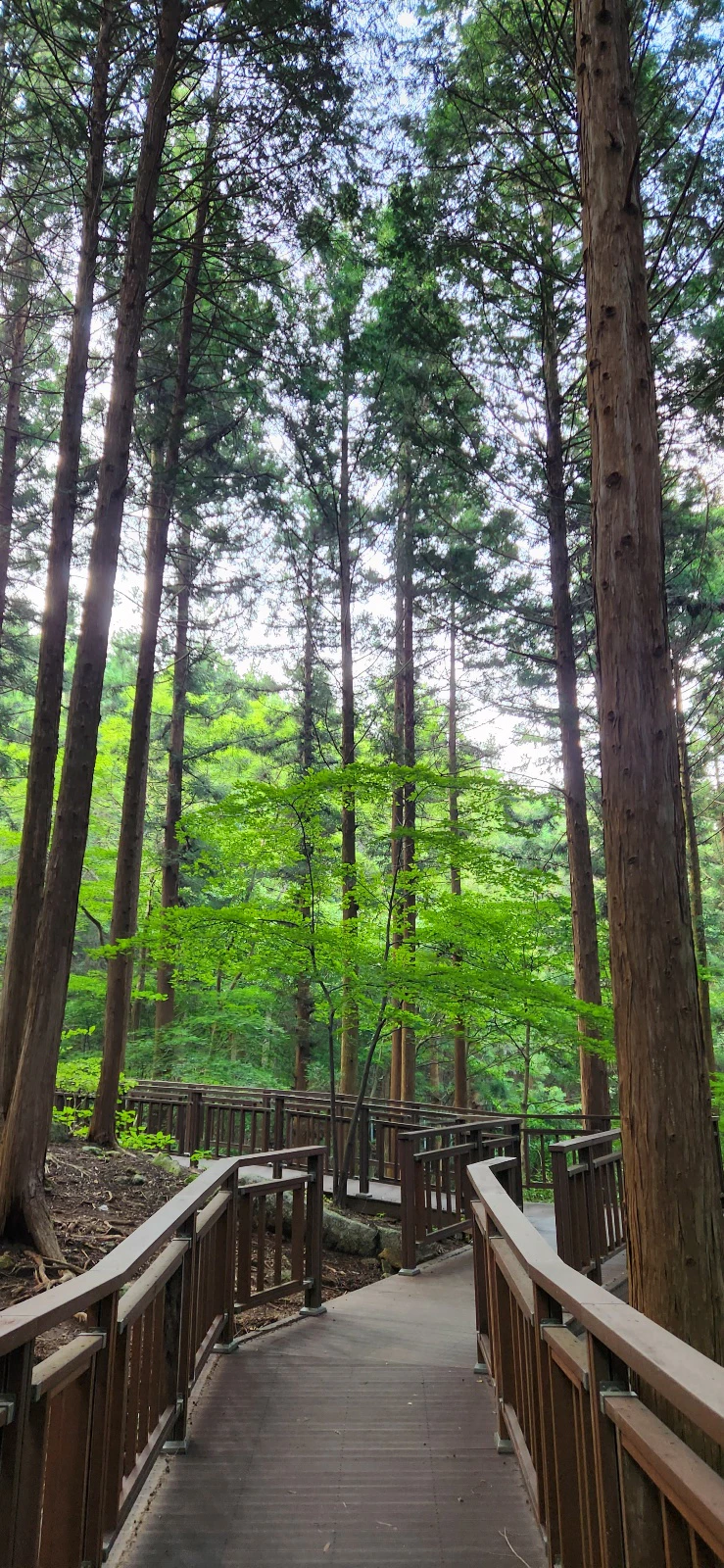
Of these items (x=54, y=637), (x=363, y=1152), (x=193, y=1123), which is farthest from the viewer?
(x=193, y=1123)

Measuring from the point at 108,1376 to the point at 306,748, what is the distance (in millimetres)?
16216

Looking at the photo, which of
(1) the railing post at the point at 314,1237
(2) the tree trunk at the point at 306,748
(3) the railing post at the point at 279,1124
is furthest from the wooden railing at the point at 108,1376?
(2) the tree trunk at the point at 306,748

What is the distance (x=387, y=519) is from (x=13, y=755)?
988cm

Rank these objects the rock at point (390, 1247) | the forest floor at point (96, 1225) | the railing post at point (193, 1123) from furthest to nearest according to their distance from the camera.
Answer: the railing post at point (193, 1123) → the rock at point (390, 1247) → the forest floor at point (96, 1225)

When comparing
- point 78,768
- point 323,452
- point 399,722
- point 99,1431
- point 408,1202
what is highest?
point 323,452

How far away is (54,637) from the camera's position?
24.9 ft

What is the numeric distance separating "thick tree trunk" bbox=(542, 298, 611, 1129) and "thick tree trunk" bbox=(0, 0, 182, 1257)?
15.7ft

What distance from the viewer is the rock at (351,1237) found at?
8203 mm

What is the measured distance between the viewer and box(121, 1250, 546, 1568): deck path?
2523 mm

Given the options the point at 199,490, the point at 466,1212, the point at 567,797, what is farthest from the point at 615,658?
the point at 199,490

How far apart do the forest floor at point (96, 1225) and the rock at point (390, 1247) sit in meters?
0.12

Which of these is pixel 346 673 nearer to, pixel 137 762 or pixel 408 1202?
pixel 137 762

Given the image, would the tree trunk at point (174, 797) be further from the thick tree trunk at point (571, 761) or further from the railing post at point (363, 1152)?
the thick tree trunk at point (571, 761)

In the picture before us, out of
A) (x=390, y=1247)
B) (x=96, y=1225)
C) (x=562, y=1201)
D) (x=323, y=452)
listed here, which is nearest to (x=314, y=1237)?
(x=562, y=1201)
